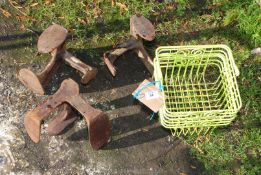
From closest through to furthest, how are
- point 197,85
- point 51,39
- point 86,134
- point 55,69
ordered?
point 51,39, point 86,134, point 55,69, point 197,85

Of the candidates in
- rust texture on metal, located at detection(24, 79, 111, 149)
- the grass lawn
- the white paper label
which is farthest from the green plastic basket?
rust texture on metal, located at detection(24, 79, 111, 149)

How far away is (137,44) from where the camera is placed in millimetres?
5203

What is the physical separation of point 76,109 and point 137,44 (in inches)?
44.8

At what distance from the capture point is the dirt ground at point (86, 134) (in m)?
4.79

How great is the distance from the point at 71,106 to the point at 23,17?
1478 millimetres

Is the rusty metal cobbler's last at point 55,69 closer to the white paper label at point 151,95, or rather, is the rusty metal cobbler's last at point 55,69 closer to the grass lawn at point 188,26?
the grass lawn at point 188,26

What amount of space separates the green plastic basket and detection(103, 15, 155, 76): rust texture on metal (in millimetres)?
191

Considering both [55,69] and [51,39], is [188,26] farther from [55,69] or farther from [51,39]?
[51,39]

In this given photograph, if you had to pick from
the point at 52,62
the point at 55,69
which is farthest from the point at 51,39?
the point at 55,69

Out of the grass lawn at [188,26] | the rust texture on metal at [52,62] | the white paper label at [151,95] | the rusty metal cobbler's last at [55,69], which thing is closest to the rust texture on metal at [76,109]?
the rusty metal cobbler's last at [55,69]

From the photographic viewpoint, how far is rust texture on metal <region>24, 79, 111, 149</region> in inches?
174

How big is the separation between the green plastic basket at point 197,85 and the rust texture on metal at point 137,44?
19 centimetres

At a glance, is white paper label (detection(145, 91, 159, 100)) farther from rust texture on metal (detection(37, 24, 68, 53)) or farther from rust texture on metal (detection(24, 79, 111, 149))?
rust texture on metal (detection(37, 24, 68, 53))

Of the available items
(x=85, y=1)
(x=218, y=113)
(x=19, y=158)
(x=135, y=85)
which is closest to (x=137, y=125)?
(x=135, y=85)
